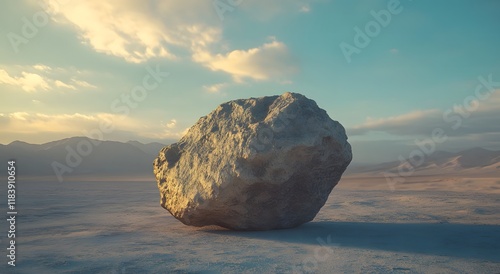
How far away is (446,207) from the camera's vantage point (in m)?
11.6

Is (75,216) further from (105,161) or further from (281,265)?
(105,161)

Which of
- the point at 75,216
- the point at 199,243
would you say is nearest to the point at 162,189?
the point at 199,243

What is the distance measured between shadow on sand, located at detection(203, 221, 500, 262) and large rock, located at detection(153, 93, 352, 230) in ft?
1.79

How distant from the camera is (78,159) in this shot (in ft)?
215

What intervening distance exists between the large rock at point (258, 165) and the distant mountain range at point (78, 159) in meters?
51.4

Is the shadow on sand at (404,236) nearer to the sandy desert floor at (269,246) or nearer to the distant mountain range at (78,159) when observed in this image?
the sandy desert floor at (269,246)

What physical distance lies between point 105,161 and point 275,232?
71987 millimetres

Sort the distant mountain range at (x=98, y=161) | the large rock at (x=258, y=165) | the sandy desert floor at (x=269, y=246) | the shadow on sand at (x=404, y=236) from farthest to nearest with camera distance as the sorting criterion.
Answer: the distant mountain range at (x=98, y=161)
the large rock at (x=258, y=165)
the shadow on sand at (x=404, y=236)
the sandy desert floor at (x=269, y=246)

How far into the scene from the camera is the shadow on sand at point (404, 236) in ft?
19.3

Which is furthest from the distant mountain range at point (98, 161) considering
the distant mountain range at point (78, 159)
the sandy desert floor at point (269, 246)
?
the sandy desert floor at point (269, 246)

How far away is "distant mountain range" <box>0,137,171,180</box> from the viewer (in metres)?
56.8

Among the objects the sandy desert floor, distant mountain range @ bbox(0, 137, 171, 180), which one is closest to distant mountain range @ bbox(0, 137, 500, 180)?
distant mountain range @ bbox(0, 137, 171, 180)
